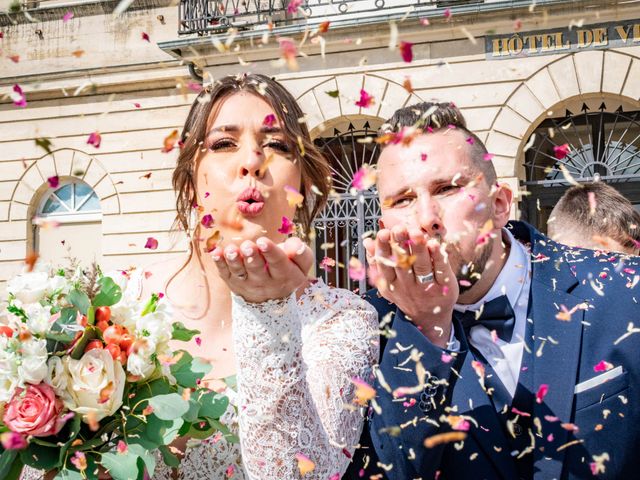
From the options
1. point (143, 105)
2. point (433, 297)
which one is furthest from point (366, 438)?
point (143, 105)

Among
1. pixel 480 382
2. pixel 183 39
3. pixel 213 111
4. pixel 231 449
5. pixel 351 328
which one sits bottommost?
pixel 231 449

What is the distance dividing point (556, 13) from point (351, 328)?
369 inches

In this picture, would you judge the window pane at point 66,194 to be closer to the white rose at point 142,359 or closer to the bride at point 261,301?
the bride at point 261,301

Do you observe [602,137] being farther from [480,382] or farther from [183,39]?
[480,382]

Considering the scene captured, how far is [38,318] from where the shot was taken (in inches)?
67.2

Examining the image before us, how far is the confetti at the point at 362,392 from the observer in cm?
159

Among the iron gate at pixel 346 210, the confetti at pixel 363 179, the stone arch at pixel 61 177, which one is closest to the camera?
the confetti at pixel 363 179

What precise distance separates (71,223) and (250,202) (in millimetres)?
11862

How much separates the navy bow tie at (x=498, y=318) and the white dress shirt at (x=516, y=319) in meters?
0.02

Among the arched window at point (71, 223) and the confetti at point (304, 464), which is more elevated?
the confetti at point (304, 464)

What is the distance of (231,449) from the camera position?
1958mm

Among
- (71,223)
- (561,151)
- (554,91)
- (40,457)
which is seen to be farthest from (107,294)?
(71,223)

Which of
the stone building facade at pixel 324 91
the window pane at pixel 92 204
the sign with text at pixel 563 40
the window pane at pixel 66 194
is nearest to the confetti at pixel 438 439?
the stone building facade at pixel 324 91

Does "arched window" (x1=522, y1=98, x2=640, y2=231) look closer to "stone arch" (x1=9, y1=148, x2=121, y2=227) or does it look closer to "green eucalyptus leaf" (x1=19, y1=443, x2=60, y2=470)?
"stone arch" (x1=9, y1=148, x2=121, y2=227)
